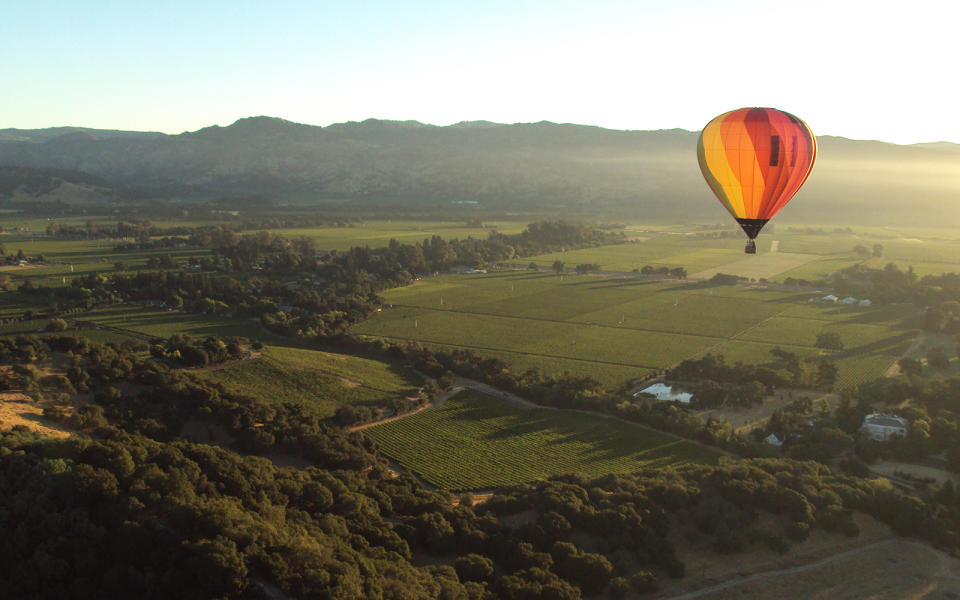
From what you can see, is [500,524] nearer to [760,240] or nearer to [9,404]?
[9,404]

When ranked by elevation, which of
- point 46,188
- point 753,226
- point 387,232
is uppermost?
point 46,188

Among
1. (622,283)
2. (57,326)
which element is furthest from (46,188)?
(622,283)

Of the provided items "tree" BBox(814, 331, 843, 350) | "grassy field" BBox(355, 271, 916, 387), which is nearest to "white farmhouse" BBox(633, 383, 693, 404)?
"grassy field" BBox(355, 271, 916, 387)

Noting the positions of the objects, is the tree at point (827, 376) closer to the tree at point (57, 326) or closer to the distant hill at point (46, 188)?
the tree at point (57, 326)

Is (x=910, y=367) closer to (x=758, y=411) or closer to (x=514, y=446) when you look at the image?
(x=758, y=411)

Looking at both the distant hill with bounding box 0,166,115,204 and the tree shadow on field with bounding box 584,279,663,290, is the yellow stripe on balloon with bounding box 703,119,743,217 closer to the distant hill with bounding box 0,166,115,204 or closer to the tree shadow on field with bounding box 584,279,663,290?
the tree shadow on field with bounding box 584,279,663,290
